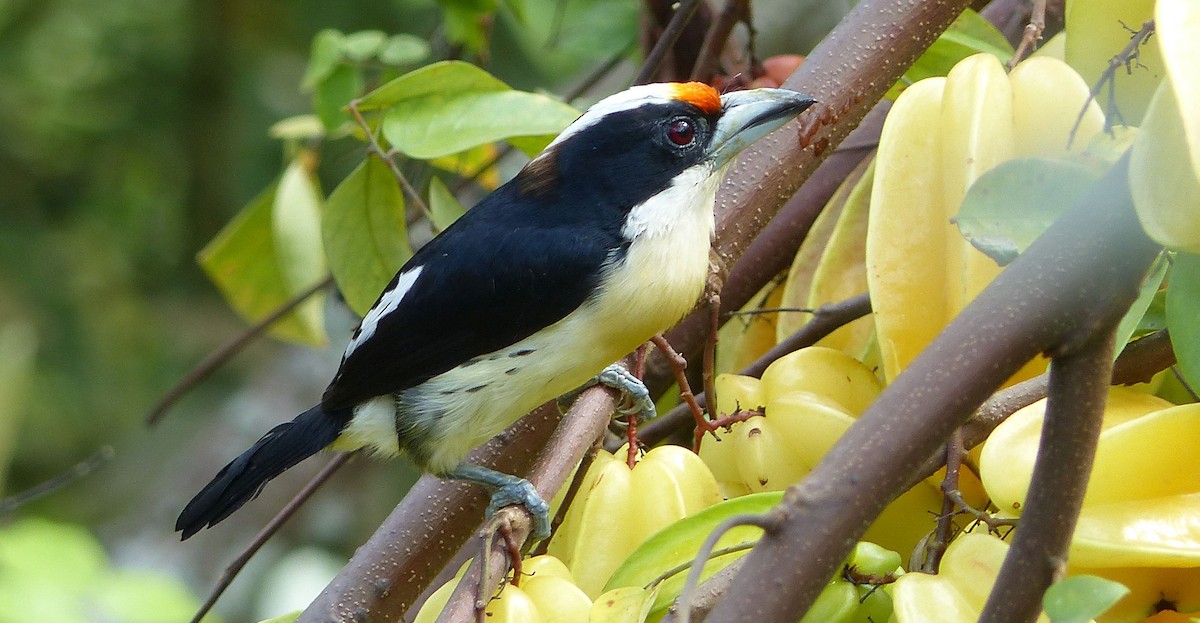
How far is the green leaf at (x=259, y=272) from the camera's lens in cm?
173

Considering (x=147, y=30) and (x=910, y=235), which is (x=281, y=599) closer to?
(x=147, y=30)

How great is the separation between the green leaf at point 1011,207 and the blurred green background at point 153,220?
6.20ft

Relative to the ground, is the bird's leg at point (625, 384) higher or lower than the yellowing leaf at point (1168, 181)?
lower

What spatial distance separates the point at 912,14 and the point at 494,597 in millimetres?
679

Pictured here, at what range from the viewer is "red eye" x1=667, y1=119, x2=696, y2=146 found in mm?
1111

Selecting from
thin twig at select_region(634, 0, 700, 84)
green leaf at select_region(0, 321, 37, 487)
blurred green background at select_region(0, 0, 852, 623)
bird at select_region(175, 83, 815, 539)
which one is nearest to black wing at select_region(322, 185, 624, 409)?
bird at select_region(175, 83, 815, 539)

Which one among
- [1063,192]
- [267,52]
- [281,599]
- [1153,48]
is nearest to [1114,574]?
[1063,192]

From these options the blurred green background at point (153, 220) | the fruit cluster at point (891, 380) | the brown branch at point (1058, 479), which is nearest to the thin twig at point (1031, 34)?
the fruit cluster at point (891, 380)

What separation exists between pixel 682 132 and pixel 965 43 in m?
0.32

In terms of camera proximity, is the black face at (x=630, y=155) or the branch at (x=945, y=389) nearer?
the branch at (x=945, y=389)

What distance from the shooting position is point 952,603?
690 millimetres

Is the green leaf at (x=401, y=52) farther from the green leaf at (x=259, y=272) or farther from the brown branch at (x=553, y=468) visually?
the brown branch at (x=553, y=468)

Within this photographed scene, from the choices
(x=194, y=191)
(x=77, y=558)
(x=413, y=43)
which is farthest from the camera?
(x=194, y=191)

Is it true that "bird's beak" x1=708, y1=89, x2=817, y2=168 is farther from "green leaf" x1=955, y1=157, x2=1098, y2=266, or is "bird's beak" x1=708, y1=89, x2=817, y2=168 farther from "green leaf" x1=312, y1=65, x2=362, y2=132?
"green leaf" x1=312, y1=65, x2=362, y2=132
